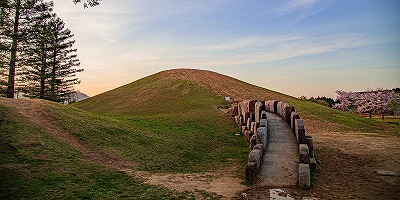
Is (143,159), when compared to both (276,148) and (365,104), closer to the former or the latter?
(276,148)

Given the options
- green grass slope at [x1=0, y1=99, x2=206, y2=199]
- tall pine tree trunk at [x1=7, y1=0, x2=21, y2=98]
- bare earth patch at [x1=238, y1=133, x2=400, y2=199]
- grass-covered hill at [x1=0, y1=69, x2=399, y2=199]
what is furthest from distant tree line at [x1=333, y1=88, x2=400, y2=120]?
tall pine tree trunk at [x1=7, y1=0, x2=21, y2=98]

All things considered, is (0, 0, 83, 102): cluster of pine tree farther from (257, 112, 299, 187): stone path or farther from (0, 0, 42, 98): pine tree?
(257, 112, 299, 187): stone path

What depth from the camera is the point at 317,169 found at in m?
11.9

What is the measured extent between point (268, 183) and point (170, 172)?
444 centimetres

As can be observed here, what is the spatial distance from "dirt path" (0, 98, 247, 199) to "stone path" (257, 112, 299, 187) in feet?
3.59

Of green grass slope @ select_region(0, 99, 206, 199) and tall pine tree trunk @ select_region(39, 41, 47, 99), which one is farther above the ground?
tall pine tree trunk @ select_region(39, 41, 47, 99)


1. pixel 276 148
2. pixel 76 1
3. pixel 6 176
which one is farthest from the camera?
pixel 276 148

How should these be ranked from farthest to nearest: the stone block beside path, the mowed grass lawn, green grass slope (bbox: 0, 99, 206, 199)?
the mowed grass lawn, the stone block beside path, green grass slope (bbox: 0, 99, 206, 199)

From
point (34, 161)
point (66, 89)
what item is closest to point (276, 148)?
point (34, 161)

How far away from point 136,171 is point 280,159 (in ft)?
20.2

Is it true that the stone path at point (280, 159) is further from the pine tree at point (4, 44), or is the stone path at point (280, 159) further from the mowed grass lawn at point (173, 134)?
the pine tree at point (4, 44)

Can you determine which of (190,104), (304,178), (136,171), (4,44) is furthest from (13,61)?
(304,178)

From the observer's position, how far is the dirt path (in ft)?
31.0

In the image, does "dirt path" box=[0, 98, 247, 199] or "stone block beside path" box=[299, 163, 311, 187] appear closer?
"stone block beside path" box=[299, 163, 311, 187]
